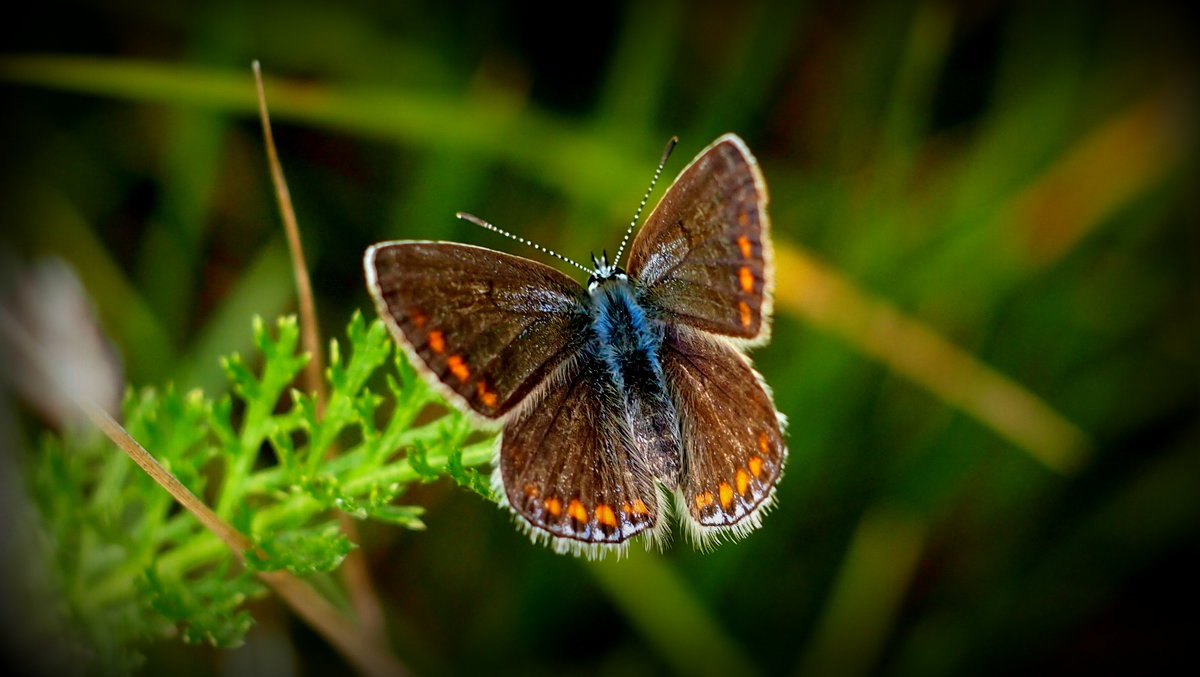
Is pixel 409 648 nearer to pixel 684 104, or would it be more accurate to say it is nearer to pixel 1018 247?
pixel 684 104

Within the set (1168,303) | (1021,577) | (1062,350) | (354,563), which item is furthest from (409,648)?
(1168,303)

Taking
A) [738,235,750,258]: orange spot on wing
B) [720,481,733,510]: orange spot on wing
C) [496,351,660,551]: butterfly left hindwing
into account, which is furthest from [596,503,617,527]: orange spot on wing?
[738,235,750,258]: orange spot on wing

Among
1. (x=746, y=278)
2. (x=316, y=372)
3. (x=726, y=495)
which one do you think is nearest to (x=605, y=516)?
(x=726, y=495)

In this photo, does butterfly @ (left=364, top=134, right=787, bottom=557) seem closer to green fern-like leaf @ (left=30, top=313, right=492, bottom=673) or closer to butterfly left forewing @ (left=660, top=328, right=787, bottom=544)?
butterfly left forewing @ (left=660, top=328, right=787, bottom=544)

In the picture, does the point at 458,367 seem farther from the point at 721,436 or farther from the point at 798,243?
the point at 798,243

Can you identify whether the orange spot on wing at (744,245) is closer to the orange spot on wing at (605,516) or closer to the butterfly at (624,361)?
the butterfly at (624,361)

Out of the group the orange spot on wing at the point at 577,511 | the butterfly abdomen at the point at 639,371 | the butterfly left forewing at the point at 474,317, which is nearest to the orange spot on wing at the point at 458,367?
the butterfly left forewing at the point at 474,317
